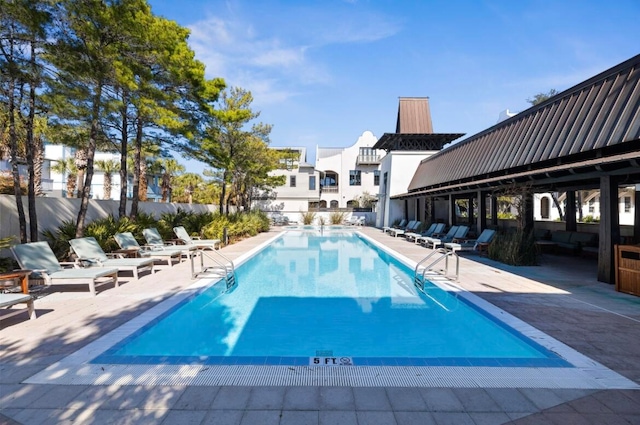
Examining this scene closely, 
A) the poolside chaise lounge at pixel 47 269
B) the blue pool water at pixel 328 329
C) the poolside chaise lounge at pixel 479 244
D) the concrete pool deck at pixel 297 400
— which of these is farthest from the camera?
the poolside chaise lounge at pixel 479 244

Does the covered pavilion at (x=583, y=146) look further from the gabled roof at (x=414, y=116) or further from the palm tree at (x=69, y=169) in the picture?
the palm tree at (x=69, y=169)

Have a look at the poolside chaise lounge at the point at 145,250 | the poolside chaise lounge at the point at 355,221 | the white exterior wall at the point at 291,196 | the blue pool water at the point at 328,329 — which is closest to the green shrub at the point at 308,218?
the poolside chaise lounge at the point at 355,221

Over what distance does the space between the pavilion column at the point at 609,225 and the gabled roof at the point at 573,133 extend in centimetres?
73

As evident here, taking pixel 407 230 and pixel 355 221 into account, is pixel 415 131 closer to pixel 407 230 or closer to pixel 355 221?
pixel 407 230

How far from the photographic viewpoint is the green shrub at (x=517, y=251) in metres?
9.96

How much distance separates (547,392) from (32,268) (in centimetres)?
828

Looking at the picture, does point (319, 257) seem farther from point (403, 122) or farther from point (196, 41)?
point (403, 122)

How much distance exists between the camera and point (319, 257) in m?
13.5

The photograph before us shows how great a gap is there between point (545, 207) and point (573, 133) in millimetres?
28151

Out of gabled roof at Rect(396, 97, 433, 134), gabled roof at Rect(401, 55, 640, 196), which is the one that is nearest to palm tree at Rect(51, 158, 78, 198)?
gabled roof at Rect(396, 97, 433, 134)

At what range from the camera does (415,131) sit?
2519cm

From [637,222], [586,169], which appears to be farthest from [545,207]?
[586,169]

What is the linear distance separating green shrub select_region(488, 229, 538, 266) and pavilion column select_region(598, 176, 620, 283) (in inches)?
91.1

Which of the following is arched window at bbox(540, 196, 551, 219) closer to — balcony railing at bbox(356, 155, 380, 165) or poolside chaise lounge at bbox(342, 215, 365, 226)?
poolside chaise lounge at bbox(342, 215, 365, 226)
